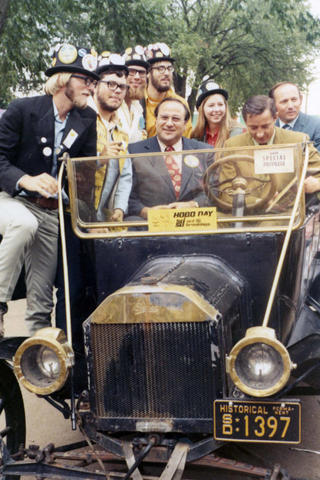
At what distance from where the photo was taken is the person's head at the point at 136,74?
231 inches

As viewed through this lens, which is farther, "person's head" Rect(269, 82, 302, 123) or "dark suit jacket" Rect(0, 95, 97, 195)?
"person's head" Rect(269, 82, 302, 123)

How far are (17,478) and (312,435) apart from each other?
6.24ft

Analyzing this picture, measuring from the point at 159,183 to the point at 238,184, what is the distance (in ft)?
1.47

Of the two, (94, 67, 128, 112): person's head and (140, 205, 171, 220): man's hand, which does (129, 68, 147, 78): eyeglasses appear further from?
(140, 205, 171, 220): man's hand

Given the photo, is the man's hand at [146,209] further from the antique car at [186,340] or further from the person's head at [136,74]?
the person's head at [136,74]

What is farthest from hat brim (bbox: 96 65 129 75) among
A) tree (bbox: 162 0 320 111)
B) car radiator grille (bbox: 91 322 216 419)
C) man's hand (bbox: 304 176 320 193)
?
tree (bbox: 162 0 320 111)

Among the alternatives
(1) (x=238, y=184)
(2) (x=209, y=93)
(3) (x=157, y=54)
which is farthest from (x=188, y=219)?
(3) (x=157, y=54)

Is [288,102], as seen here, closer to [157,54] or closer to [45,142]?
[157,54]

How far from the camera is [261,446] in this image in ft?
12.4

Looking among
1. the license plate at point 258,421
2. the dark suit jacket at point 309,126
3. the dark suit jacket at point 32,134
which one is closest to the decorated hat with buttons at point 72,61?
the dark suit jacket at point 32,134

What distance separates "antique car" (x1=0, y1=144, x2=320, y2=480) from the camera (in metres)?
2.62

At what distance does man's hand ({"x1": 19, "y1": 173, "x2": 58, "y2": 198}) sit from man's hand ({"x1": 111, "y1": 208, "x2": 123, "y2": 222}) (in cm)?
38

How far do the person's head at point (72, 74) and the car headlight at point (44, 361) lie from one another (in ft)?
5.69

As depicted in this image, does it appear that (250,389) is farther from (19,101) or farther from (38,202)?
(19,101)
